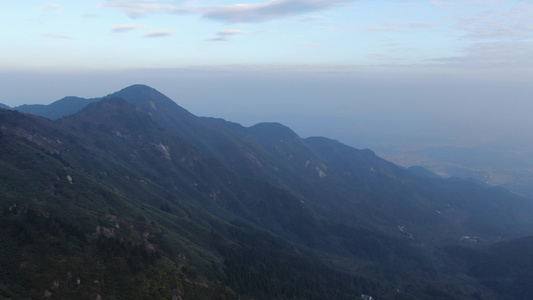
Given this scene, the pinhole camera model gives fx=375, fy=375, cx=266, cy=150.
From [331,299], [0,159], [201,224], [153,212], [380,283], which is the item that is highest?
[0,159]

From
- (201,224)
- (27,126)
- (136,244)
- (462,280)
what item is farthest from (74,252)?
(462,280)

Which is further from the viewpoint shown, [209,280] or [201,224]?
[201,224]

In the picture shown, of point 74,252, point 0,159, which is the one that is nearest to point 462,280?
point 74,252

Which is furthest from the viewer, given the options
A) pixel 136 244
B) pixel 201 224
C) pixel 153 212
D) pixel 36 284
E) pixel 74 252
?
pixel 201 224

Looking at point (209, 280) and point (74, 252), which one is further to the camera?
point (209, 280)

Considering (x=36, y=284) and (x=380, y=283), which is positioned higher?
(x=36, y=284)

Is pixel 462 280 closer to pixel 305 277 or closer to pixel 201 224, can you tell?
pixel 305 277

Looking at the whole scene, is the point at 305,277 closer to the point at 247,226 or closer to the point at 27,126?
the point at 247,226

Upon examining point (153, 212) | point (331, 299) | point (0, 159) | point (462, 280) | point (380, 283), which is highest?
point (0, 159)

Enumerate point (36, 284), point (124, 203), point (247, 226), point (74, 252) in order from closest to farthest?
point (36, 284)
point (74, 252)
point (124, 203)
point (247, 226)
